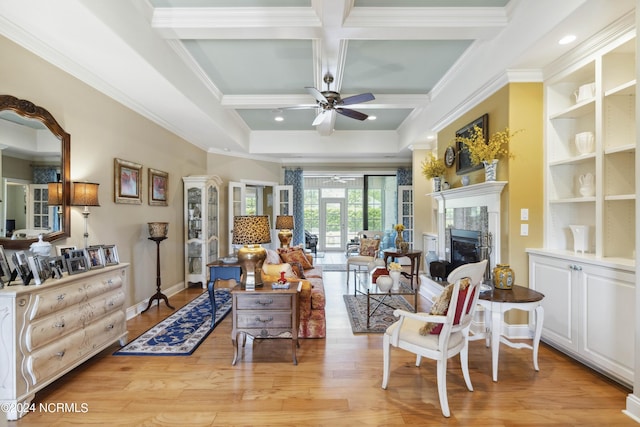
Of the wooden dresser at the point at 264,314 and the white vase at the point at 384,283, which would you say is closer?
the wooden dresser at the point at 264,314

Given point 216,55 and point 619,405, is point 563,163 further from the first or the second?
point 216,55

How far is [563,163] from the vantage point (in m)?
3.09

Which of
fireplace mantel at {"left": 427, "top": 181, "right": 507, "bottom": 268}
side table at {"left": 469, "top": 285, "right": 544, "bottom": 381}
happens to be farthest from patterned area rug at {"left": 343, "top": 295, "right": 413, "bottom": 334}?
fireplace mantel at {"left": 427, "top": 181, "right": 507, "bottom": 268}

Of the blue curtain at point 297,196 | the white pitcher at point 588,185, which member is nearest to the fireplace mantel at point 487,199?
the white pitcher at point 588,185

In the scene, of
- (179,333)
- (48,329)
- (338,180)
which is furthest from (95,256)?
(338,180)

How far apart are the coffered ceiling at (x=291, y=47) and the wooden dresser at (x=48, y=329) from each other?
1.96m

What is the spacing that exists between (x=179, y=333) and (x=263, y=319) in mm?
1321

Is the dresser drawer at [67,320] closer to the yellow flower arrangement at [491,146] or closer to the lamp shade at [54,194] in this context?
the lamp shade at [54,194]

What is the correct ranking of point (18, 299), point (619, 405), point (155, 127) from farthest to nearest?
point (155, 127) → point (619, 405) → point (18, 299)

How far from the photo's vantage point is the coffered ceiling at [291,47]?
2482 millimetres

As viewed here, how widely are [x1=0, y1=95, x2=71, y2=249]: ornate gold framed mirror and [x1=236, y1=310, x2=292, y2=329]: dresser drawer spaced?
1880 millimetres

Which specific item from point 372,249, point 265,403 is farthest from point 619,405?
point 372,249

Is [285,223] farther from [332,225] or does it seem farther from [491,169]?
[332,225]

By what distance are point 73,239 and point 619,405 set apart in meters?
4.76
